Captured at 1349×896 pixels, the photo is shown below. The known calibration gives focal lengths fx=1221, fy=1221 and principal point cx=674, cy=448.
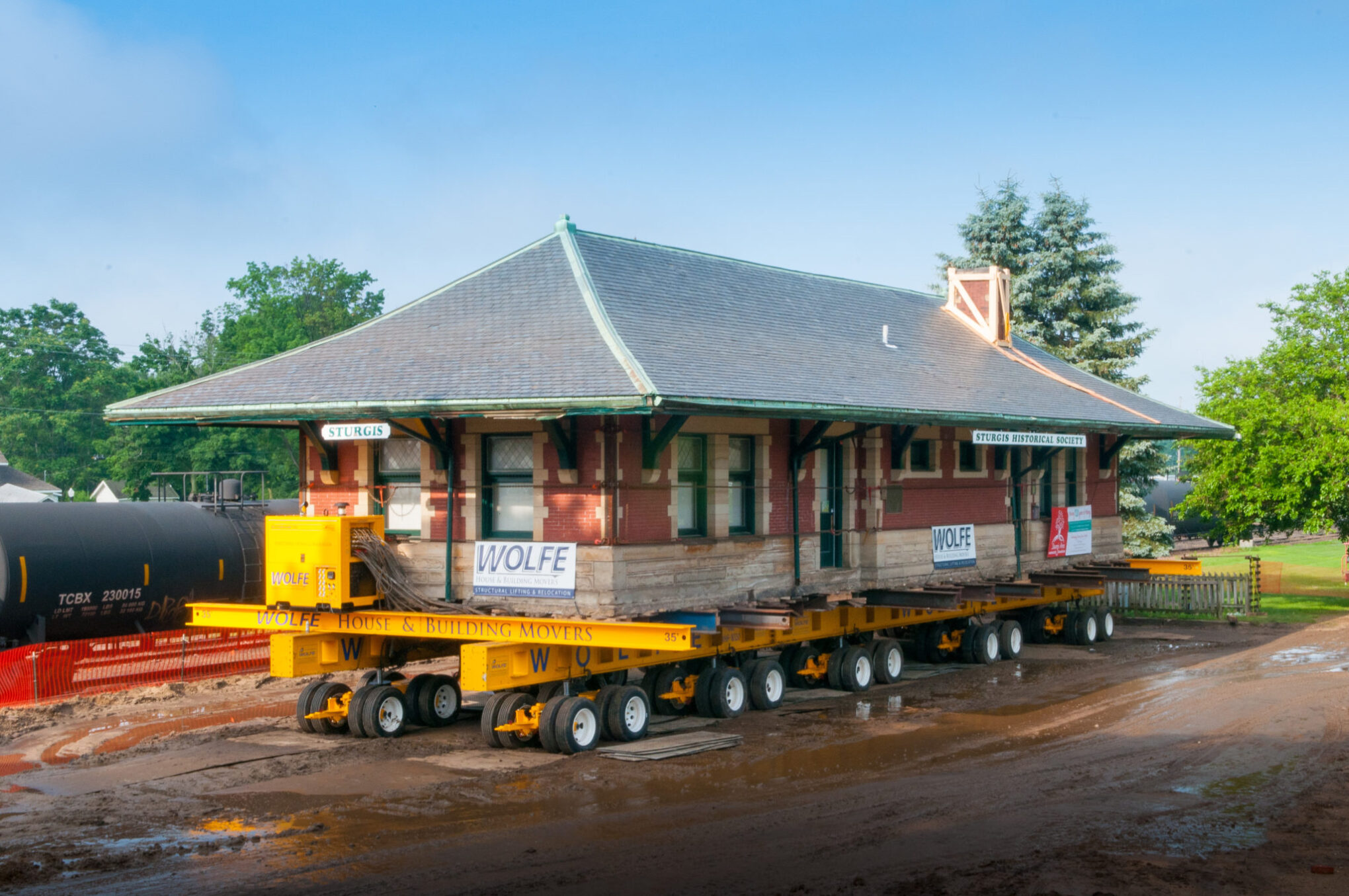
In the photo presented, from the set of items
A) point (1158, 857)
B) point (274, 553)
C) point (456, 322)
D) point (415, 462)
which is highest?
point (456, 322)

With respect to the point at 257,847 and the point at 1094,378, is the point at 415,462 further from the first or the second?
the point at 1094,378

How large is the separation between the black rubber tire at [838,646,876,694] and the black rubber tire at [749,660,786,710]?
1.94 m

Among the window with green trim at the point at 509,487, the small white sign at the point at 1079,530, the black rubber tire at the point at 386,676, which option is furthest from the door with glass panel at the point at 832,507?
the small white sign at the point at 1079,530

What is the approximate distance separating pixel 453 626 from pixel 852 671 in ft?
24.1

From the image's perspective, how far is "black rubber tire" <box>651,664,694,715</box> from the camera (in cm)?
1681

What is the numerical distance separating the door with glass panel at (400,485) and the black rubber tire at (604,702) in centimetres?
354

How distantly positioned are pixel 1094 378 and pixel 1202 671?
923 cm

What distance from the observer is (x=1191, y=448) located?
1537 inches

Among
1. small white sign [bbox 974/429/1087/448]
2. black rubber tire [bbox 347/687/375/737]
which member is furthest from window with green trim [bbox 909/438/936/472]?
black rubber tire [bbox 347/687/375/737]

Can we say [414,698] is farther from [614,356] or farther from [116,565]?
[116,565]

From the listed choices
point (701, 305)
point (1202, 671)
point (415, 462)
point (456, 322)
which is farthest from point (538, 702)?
point (1202, 671)

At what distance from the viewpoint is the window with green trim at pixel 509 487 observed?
1593 cm

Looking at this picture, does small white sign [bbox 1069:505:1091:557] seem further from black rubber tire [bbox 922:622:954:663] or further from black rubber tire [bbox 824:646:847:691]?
black rubber tire [bbox 824:646:847:691]

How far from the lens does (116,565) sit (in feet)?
69.5
